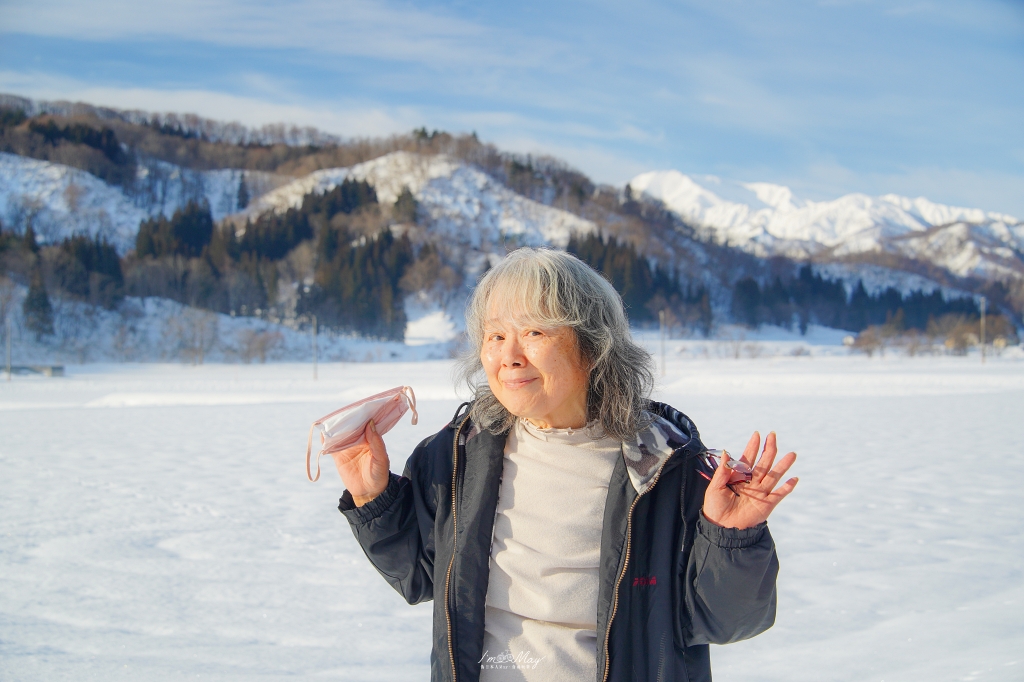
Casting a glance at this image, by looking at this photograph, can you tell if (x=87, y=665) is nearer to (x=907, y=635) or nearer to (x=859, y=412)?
(x=907, y=635)

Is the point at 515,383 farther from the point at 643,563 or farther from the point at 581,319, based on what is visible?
the point at 643,563

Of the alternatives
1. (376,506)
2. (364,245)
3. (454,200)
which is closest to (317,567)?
(376,506)

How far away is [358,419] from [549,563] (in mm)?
546

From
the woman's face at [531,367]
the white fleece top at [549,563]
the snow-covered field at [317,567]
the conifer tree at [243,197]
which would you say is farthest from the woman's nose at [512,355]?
the conifer tree at [243,197]

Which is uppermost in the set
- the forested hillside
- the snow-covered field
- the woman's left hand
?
the forested hillside

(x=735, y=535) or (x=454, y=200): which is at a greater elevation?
(x=454, y=200)

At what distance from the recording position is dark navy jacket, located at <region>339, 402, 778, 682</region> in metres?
1.53

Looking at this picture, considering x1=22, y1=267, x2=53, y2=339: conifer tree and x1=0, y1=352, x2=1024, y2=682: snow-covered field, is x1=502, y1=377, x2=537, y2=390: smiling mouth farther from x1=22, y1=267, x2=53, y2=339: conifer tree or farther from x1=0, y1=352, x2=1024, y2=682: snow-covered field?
x1=22, y1=267, x2=53, y2=339: conifer tree

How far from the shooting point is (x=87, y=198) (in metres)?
78.2

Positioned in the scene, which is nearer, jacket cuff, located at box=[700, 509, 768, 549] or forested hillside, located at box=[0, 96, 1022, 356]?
jacket cuff, located at box=[700, 509, 768, 549]

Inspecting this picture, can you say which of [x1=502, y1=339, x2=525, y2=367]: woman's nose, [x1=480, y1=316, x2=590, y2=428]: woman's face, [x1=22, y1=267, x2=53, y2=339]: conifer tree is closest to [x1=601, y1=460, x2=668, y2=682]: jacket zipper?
[x1=480, y1=316, x2=590, y2=428]: woman's face

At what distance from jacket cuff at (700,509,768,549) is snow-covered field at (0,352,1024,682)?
74 centimetres

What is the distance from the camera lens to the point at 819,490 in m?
6.98

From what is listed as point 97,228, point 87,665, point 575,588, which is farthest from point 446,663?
point 97,228
